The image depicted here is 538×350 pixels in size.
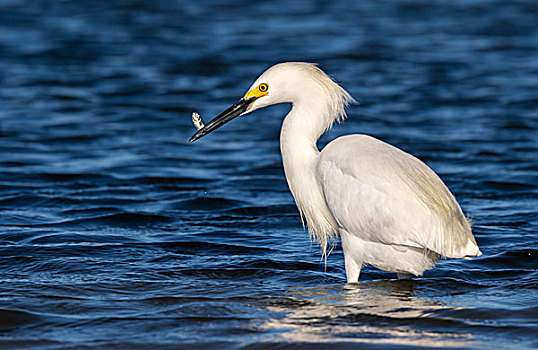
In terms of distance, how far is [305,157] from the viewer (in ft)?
22.0

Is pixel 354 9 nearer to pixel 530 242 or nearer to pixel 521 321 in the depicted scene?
pixel 530 242

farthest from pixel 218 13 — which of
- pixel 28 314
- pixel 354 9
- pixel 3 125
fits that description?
pixel 28 314

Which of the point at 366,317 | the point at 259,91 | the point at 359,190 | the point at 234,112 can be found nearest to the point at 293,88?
the point at 259,91

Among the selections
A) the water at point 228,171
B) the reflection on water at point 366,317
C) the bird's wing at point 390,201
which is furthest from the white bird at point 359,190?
the water at point 228,171

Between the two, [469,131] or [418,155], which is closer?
[418,155]

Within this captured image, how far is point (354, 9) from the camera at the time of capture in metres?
23.0

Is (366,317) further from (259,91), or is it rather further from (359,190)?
(259,91)

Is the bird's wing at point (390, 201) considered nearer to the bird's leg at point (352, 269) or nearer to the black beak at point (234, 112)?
the bird's leg at point (352, 269)

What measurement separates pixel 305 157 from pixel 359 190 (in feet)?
2.04

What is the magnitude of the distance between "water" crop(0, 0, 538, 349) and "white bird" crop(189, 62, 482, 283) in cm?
37

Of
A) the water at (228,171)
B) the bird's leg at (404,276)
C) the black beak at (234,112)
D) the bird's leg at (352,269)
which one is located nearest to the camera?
the water at (228,171)

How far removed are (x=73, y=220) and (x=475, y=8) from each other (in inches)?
636

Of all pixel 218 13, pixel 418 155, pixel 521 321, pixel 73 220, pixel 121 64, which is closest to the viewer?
pixel 521 321

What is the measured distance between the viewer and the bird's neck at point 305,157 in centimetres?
669
